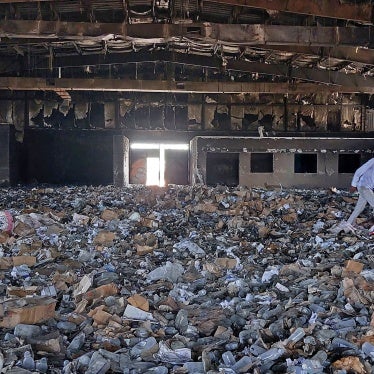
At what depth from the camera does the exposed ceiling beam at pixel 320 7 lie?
7.12 m

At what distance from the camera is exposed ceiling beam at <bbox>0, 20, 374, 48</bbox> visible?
8.12 metres

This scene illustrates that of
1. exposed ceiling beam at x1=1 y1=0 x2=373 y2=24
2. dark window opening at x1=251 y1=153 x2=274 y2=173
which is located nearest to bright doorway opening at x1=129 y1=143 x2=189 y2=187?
dark window opening at x1=251 y1=153 x2=274 y2=173

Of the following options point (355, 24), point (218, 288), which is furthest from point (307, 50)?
point (218, 288)

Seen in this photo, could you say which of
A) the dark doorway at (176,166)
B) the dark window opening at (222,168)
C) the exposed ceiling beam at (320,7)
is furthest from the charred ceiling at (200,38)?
the dark doorway at (176,166)

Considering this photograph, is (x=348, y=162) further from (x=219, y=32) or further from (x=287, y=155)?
(x=219, y=32)

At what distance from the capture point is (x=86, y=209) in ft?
27.9

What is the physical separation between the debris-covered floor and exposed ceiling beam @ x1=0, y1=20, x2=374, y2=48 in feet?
11.1

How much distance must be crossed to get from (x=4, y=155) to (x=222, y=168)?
7455mm

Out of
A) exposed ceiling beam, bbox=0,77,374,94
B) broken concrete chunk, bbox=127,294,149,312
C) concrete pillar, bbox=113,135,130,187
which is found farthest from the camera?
concrete pillar, bbox=113,135,130,187

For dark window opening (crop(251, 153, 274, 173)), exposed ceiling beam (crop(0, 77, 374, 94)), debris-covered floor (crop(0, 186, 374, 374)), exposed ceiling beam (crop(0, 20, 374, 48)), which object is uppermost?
exposed ceiling beam (crop(0, 20, 374, 48))

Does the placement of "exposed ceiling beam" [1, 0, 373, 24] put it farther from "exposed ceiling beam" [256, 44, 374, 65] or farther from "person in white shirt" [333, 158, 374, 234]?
"person in white shirt" [333, 158, 374, 234]

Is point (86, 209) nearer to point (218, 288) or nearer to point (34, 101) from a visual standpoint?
point (218, 288)

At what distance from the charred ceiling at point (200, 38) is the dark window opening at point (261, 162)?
8.77 ft

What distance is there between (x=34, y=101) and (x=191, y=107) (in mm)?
5761
